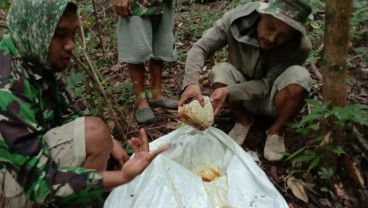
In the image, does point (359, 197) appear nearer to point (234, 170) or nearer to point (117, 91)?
point (234, 170)

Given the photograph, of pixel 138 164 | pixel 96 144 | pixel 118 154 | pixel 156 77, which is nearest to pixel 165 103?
pixel 156 77

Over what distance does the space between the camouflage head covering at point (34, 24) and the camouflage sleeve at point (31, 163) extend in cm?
18

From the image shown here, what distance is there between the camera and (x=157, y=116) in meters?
3.19

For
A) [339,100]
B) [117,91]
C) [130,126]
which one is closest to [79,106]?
[117,91]

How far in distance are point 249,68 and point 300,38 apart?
0.39 metres

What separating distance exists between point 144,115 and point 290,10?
1245mm

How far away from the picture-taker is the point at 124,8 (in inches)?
118

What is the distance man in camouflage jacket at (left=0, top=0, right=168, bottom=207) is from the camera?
166 centimetres

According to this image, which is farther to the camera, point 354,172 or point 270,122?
point 270,122

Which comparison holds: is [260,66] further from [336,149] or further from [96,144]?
[96,144]

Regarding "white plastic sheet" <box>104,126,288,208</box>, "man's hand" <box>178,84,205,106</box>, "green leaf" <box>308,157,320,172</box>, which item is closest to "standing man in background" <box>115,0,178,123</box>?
"man's hand" <box>178,84,205,106</box>

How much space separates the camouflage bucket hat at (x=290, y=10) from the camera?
7.64 ft

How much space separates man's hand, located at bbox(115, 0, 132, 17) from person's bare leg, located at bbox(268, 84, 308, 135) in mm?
1171

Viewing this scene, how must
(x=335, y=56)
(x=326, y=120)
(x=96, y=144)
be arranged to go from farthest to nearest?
(x=326, y=120) → (x=335, y=56) → (x=96, y=144)
